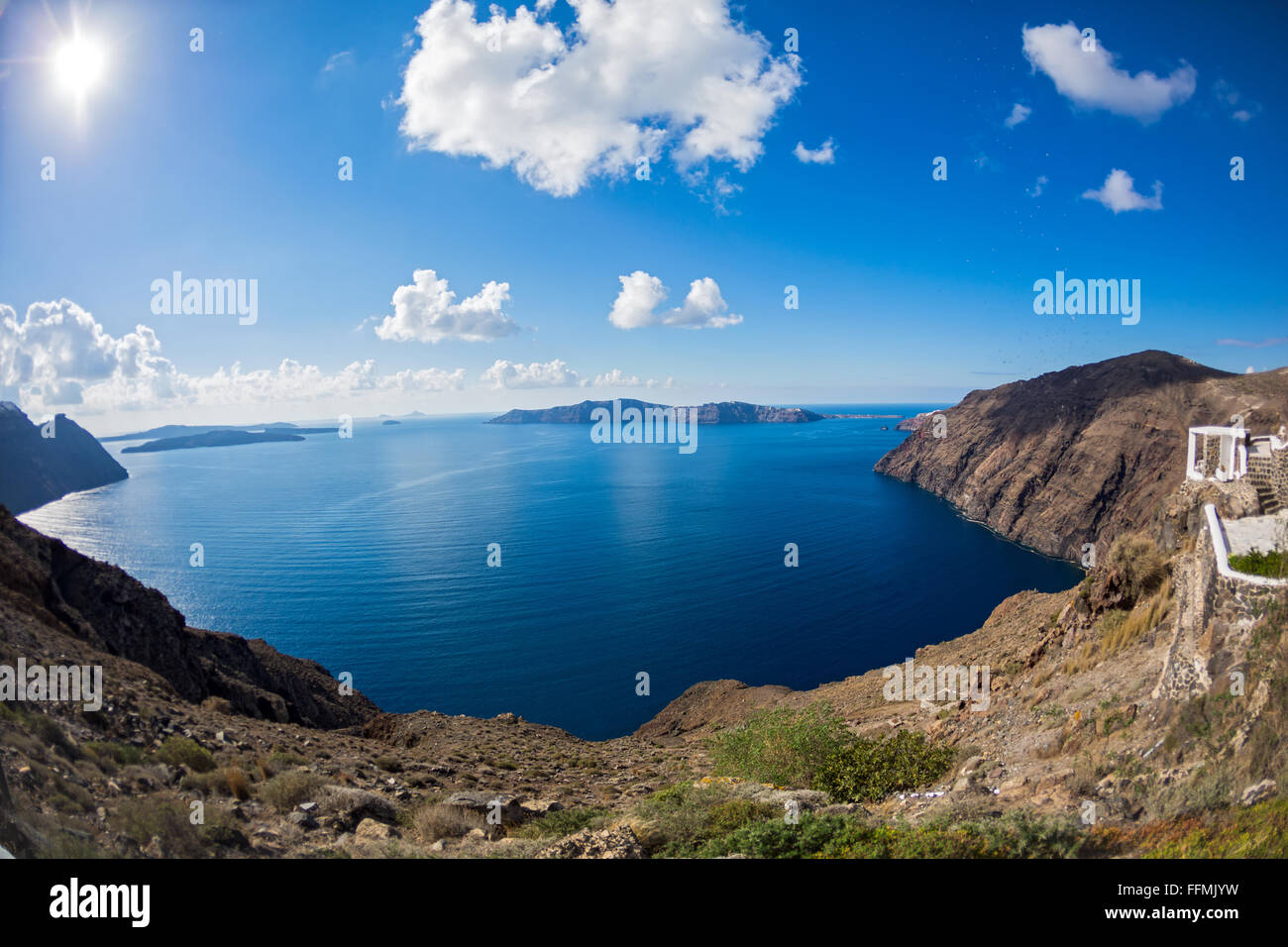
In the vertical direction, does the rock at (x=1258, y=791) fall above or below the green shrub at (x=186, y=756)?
above

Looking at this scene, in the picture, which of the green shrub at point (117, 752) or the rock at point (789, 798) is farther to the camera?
the green shrub at point (117, 752)

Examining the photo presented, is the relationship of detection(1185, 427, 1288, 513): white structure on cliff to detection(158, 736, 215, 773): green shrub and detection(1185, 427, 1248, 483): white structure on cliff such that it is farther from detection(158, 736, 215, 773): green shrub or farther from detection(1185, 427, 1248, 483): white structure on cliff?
detection(158, 736, 215, 773): green shrub

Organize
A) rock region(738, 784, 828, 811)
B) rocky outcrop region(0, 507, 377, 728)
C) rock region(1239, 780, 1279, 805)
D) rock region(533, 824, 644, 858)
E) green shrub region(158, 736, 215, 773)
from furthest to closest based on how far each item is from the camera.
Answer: rocky outcrop region(0, 507, 377, 728) → green shrub region(158, 736, 215, 773) → rock region(738, 784, 828, 811) → rock region(533, 824, 644, 858) → rock region(1239, 780, 1279, 805)

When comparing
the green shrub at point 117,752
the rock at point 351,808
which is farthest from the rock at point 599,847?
the green shrub at point 117,752

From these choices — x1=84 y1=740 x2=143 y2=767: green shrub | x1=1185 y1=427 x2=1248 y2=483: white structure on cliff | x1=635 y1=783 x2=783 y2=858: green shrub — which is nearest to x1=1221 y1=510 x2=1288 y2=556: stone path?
x1=1185 y1=427 x2=1248 y2=483: white structure on cliff

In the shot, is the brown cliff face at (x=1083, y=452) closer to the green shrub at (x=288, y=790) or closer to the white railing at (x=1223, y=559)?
the white railing at (x=1223, y=559)

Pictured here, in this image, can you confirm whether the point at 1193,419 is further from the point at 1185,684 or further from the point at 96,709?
the point at 96,709
